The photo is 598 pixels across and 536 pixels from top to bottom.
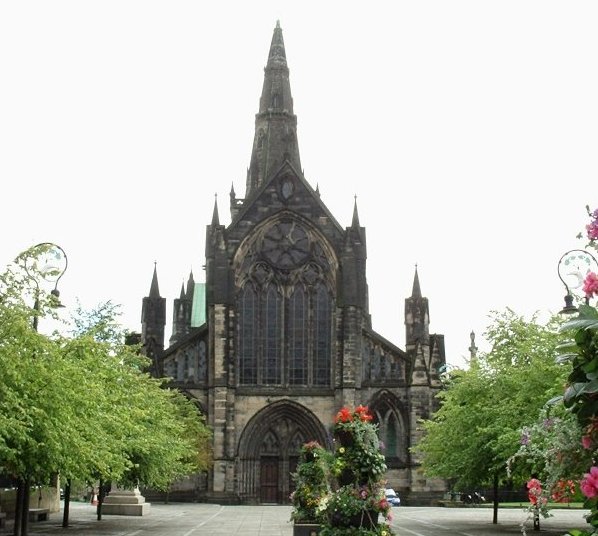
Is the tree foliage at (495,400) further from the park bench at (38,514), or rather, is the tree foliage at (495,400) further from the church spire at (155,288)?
the church spire at (155,288)

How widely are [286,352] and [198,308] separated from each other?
101 ft

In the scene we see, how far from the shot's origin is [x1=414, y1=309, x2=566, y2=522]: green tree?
2561cm

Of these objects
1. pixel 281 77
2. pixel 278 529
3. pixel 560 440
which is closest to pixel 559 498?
pixel 560 440

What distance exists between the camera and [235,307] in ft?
183

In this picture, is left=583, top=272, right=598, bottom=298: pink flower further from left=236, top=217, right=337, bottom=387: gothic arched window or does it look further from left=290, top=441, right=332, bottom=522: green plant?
left=236, top=217, right=337, bottom=387: gothic arched window

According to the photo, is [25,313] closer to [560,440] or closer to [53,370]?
[53,370]

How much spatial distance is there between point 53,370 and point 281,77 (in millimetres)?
53534

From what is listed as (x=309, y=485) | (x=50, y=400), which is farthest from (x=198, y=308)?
(x=50, y=400)

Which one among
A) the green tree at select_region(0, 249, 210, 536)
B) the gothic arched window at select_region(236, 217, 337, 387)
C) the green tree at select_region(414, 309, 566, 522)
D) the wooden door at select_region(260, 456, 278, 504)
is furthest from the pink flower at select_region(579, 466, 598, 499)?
the wooden door at select_region(260, 456, 278, 504)

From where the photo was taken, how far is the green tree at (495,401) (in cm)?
2561

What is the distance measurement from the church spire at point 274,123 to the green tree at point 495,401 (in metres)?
35.3

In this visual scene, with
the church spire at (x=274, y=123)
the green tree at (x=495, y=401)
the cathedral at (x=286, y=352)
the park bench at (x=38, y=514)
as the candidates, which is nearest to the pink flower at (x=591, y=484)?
the green tree at (x=495, y=401)

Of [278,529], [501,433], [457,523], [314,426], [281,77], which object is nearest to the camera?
[501,433]

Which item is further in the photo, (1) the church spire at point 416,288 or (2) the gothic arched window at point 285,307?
(1) the church spire at point 416,288
